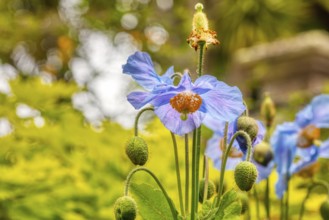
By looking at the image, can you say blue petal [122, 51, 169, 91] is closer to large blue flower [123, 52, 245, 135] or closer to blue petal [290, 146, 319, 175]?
large blue flower [123, 52, 245, 135]

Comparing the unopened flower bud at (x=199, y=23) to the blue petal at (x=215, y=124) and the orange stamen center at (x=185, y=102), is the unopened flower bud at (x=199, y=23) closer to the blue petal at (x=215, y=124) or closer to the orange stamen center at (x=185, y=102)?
the orange stamen center at (x=185, y=102)

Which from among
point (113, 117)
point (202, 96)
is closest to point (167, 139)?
point (202, 96)

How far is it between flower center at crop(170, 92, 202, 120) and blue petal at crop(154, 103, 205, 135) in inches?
0.4

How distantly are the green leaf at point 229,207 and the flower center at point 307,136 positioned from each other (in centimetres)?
41

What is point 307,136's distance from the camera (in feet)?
4.00

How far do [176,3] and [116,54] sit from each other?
2.07m

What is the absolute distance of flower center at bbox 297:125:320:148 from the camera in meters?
1.22

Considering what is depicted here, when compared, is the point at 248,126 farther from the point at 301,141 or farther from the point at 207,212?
the point at 301,141

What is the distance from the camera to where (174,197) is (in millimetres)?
1573

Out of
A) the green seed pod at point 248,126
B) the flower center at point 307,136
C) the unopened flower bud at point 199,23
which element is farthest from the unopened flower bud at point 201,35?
the flower center at point 307,136

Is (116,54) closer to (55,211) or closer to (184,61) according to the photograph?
(184,61)

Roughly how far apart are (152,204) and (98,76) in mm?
4186

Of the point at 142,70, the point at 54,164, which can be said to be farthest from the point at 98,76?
the point at 142,70

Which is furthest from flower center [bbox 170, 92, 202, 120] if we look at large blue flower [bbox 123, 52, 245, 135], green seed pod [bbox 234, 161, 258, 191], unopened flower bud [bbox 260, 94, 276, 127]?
unopened flower bud [bbox 260, 94, 276, 127]
